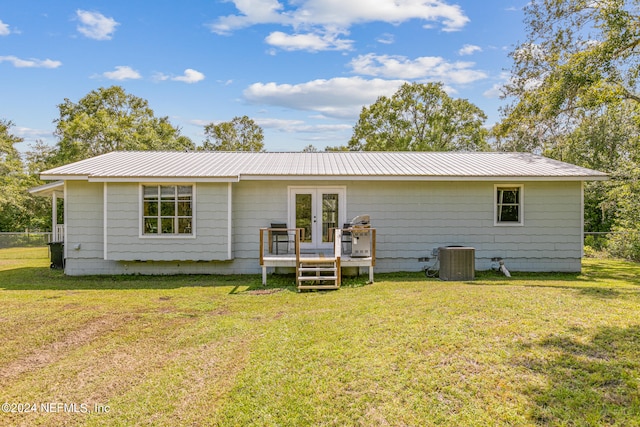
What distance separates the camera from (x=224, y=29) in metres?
15.2

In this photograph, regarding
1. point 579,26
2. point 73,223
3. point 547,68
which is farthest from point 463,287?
point 547,68

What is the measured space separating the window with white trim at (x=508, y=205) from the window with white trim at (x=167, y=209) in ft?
25.8

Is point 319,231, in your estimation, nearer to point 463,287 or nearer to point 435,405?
point 463,287

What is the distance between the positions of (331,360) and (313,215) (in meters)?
5.97

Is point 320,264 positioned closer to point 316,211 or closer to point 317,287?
point 317,287

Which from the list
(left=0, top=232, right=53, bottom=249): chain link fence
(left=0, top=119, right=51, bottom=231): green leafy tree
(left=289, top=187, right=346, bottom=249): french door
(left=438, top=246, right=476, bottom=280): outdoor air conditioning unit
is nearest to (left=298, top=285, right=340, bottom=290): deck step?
(left=289, top=187, right=346, bottom=249): french door

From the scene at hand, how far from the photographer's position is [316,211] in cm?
974

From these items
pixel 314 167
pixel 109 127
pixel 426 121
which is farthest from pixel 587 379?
pixel 109 127

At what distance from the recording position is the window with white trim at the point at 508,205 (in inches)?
385

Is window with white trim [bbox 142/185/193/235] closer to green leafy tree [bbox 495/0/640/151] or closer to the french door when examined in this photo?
the french door

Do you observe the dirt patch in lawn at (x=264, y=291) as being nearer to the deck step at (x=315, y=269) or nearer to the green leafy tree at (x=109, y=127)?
the deck step at (x=315, y=269)

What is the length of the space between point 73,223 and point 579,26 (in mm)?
15929

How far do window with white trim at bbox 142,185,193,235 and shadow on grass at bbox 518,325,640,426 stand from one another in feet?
25.6

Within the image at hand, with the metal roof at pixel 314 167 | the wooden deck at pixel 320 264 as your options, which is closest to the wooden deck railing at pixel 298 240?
the wooden deck at pixel 320 264
